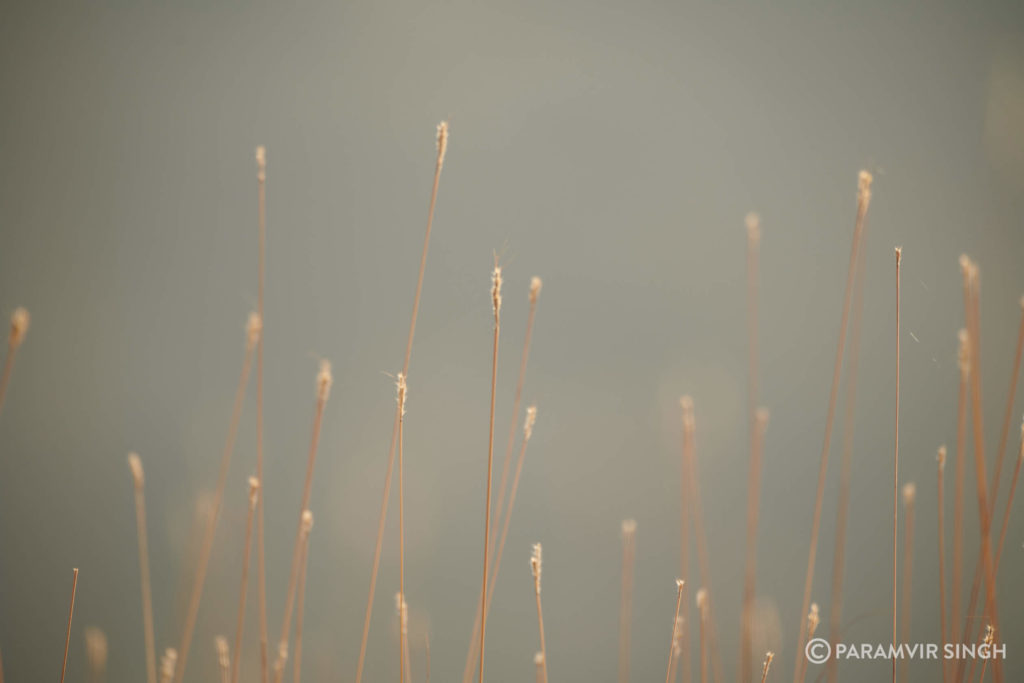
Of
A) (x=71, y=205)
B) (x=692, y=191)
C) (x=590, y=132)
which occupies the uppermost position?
(x=590, y=132)

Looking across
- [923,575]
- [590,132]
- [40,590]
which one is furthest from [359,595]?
[923,575]

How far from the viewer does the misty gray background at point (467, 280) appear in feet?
7.07

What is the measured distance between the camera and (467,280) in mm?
2422

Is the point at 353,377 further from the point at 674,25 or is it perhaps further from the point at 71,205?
the point at 674,25

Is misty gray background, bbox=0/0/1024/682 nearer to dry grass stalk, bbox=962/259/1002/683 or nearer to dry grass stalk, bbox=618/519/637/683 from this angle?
dry grass stalk, bbox=618/519/637/683

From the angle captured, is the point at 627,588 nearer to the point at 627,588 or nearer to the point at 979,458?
the point at 627,588

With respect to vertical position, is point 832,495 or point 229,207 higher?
point 229,207

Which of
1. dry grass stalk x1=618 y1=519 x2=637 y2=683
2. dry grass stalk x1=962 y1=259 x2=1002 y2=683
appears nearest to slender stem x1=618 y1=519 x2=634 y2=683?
dry grass stalk x1=618 y1=519 x2=637 y2=683

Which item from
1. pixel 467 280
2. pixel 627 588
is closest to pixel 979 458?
pixel 627 588

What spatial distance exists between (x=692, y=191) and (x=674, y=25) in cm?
65

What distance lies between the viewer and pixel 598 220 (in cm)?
242

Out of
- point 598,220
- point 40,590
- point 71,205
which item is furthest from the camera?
point 598,220

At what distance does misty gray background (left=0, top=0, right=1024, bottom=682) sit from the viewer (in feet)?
7.07

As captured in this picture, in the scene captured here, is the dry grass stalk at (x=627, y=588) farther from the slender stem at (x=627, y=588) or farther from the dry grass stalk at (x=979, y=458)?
the dry grass stalk at (x=979, y=458)
